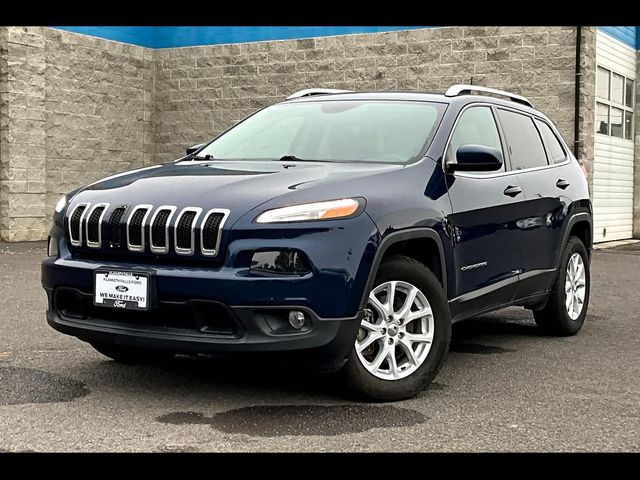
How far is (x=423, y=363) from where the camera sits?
4.83 m

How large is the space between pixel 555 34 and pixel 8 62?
29.5 ft

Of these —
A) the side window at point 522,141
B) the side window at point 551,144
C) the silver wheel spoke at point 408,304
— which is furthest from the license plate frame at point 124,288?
the side window at point 551,144

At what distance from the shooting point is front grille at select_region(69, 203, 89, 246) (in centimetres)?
469

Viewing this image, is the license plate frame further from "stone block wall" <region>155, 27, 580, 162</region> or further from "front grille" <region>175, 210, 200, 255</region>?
"stone block wall" <region>155, 27, 580, 162</region>

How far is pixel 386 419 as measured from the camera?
172 inches

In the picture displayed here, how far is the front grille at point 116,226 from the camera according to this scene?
178 inches

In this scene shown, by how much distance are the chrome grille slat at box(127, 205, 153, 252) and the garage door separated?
12.8 metres

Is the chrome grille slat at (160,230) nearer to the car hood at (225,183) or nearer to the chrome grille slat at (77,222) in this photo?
the car hood at (225,183)

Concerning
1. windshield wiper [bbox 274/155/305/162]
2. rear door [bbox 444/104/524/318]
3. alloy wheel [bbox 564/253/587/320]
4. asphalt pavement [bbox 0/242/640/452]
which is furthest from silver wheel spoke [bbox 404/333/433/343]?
alloy wheel [bbox 564/253/587/320]

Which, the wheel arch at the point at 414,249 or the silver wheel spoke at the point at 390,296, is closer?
the wheel arch at the point at 414,249

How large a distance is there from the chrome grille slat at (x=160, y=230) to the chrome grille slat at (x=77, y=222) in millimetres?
491

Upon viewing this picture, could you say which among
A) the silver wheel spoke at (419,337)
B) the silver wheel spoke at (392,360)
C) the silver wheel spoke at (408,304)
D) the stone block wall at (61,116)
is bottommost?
the silver wheel spoke at (392,360)
